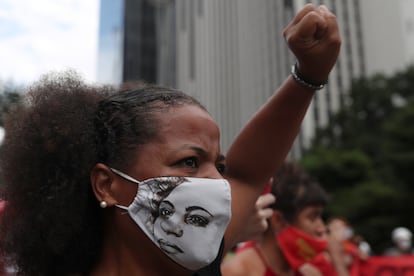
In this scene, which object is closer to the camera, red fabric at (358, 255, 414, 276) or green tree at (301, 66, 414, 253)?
red fabric at (358, 255, 414, 276)

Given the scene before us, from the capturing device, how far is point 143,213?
1.59m

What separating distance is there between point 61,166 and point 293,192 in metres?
2.63

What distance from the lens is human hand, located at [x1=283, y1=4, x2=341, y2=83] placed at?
1.60m

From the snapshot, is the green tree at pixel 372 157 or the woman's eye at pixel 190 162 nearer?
the woman's eye at pixel 190 162

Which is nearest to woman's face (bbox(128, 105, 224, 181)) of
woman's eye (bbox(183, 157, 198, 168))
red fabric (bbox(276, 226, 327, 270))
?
woman's eye (bbox(183, 157, 198, 168))

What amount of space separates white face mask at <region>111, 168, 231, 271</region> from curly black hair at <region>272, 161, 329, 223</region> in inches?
93.8

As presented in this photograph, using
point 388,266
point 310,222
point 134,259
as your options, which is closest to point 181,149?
point 134,259

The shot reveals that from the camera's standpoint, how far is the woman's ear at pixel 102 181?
1.67 m

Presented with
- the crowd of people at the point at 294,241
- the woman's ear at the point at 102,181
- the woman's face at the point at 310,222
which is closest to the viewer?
the woman's ear at the point at 102,181

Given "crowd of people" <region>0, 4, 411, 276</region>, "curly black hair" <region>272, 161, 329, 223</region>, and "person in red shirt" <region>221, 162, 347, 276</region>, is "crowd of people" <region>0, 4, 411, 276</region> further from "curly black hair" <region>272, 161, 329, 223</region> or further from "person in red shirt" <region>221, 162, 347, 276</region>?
"curly black hair" <region>272, 161, 329, 223</region>

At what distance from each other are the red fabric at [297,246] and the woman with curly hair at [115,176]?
1991 millimetres

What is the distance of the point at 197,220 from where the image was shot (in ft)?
5.22

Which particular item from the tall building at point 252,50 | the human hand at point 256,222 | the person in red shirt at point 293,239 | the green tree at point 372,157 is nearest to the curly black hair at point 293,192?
the person in red shirt at point 293,239

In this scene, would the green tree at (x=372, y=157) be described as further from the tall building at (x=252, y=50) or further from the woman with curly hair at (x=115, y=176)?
the woman with curly hair at (x=115, y=176)
